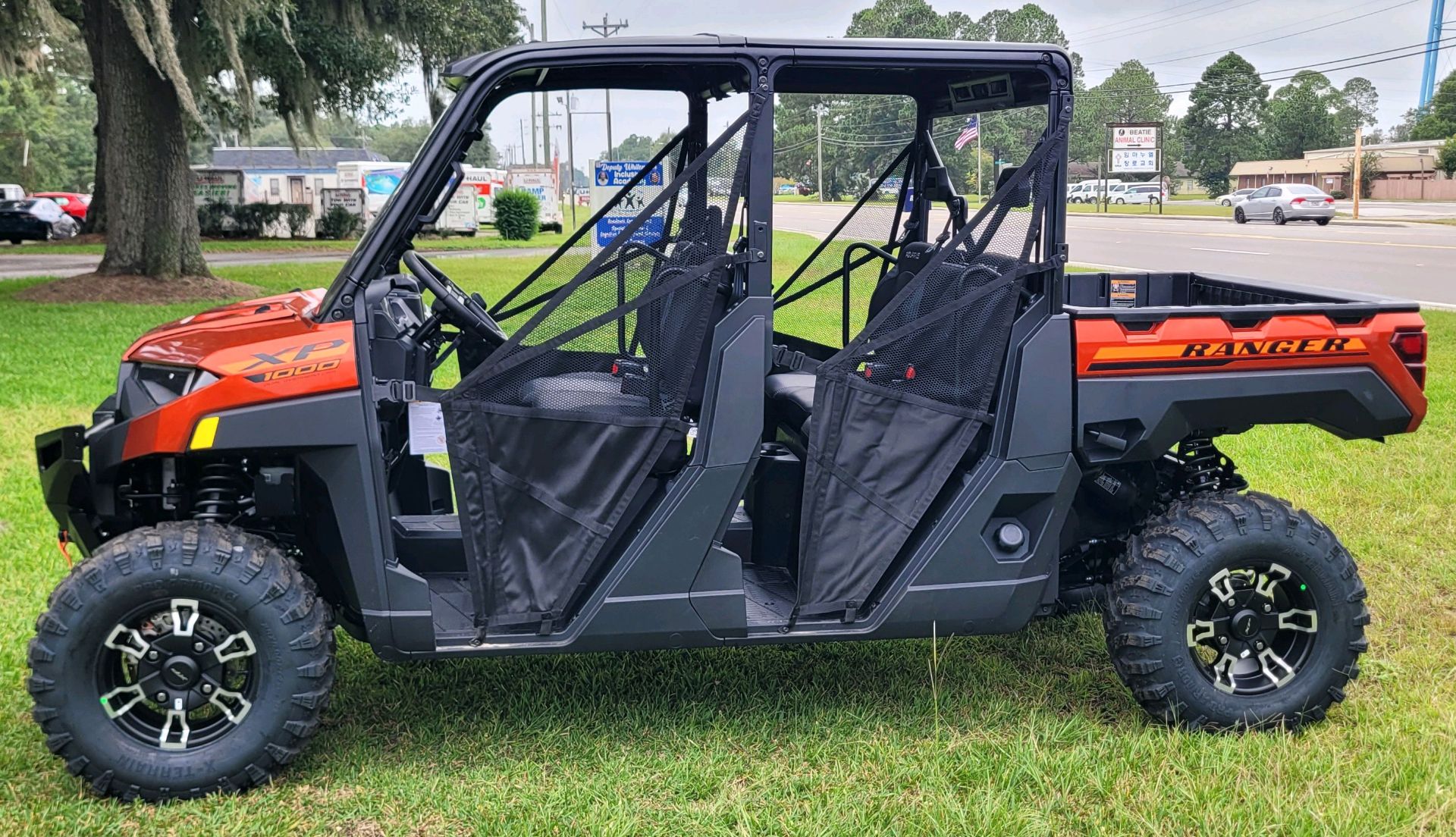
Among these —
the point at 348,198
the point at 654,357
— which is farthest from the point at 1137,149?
the point at 654,357

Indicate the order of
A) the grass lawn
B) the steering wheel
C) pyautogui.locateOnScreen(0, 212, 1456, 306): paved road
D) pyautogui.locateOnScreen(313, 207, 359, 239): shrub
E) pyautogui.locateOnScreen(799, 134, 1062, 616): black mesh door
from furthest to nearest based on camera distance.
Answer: pyautogui.locateOnScreen(313, 207, 359, 239): shrub
pyautogui.locateOnScreen(0, 212, 1456, 306): paved road
the steering wheel
pyautogui.locateOnScreen(799, 134, 1062, 616): black mesh door
the grass lawn

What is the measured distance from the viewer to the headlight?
3.58 metres

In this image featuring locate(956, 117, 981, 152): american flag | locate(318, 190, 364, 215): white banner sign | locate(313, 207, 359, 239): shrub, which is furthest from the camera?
locate(318, 190, 364, 215): white banner sign

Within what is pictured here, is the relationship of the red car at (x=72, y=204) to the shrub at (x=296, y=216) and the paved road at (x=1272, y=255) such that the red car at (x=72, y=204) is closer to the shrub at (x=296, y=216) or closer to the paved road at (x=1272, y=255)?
the shrub at (x=296, y=216)

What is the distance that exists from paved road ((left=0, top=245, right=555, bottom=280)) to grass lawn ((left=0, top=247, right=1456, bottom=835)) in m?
18.4

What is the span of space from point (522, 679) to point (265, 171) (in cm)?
5072

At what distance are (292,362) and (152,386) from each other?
48cm

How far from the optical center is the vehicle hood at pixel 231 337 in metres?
3.56

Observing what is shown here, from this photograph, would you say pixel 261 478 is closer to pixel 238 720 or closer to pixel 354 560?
pixel 354 560

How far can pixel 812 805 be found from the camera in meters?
3.52

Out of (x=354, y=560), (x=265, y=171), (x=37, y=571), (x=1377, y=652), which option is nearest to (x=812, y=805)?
(x=354, y=560)

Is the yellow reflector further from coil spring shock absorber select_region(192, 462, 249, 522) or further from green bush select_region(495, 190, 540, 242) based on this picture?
green bush select_region(495, 190, 540, 242)

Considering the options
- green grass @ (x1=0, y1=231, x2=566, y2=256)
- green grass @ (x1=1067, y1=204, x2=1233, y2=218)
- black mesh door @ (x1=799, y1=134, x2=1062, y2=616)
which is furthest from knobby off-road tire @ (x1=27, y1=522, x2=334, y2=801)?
green grass @ (x1=1067, y1=204, x2=1233, y2=218)

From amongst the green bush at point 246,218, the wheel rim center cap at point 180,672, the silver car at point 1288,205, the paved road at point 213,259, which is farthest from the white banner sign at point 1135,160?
the wheel rim center cap at point 180,672
